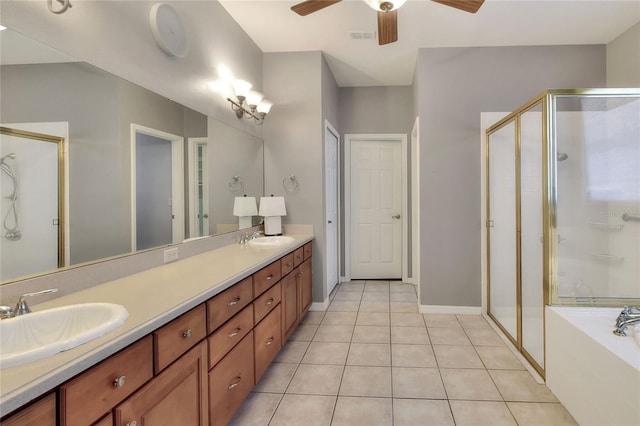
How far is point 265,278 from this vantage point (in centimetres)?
197

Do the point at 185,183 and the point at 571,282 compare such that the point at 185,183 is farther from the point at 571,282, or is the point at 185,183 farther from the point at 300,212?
the point at 571,282

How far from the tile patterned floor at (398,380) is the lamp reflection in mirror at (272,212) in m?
0.96

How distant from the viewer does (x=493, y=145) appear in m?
2.99

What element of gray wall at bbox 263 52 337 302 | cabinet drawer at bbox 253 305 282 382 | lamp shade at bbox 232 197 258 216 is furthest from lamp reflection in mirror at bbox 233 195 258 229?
cabinet drawer at bbox 253 305 282 382

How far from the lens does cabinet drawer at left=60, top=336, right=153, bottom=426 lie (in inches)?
29.8

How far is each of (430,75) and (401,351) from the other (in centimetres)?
263

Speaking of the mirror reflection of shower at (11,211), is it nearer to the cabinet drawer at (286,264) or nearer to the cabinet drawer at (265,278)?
the cabinet drawer at (265,278)

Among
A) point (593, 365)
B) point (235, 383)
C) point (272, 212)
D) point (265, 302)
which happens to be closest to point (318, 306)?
point (272, 212)

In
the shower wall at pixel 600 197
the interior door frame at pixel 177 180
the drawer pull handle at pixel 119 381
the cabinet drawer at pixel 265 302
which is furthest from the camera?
the shower wall at pixel 600 197

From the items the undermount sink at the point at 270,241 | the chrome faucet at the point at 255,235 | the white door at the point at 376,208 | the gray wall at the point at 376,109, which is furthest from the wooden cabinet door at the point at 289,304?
the gray wall at the point at 376,109

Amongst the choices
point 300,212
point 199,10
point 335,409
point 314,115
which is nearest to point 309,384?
point 335,409

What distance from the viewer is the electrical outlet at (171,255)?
6.14 ft

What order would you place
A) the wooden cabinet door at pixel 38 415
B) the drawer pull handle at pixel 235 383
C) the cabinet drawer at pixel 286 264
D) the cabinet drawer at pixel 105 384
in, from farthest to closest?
the cabinet drawer at pixel 286 264 → the drawer pull handle at pixel 235 383 → the cabinet drawer at pixel 105 384 → the wooden cabinet door at pixel 38 415

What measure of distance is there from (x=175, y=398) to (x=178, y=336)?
214 millimetres
